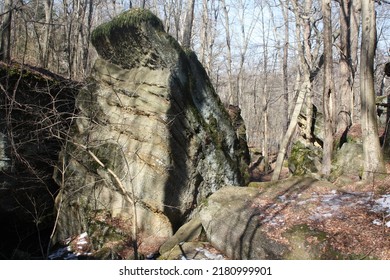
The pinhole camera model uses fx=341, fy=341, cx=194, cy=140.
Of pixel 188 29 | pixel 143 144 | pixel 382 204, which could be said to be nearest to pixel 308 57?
pixel 188 29

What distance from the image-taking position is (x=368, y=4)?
755 centimetres

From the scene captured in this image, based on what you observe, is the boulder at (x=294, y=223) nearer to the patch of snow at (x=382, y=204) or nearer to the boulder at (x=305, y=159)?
the patch of snow at (x=382, y=204)

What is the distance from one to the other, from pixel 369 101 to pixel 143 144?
542 cm

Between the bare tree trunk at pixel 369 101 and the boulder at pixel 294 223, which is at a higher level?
the bare tree trunk at pixel 369 101

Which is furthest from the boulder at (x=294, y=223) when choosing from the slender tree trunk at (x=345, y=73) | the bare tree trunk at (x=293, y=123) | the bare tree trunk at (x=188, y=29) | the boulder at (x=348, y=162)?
the bare tree trunk at (x=188, y=29)

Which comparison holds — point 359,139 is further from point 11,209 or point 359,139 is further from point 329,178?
point 11,209

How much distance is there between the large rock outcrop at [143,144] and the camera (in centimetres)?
854

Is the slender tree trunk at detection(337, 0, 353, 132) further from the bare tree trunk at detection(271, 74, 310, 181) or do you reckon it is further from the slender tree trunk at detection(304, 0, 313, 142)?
the bare tree trunk at detection(271, 74, 310, 181)

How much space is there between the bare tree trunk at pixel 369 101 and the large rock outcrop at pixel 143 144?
390cm

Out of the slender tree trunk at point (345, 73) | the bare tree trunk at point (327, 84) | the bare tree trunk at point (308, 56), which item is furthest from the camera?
the bare tree trunk at point (308, 56)

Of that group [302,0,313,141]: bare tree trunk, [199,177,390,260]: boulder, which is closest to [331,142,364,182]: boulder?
[199,177,390,260]: boulder

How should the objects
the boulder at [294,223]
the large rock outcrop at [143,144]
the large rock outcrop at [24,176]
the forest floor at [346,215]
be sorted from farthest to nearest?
1. the large rock outcrop at [24,176]
2. the large rock outcrop at [143,144]
3. the boulder at [294,223]
4. the forest floor at [346,215]

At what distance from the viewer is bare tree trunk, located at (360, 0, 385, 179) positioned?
734cm

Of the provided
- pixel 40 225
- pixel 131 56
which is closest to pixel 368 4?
pixel 131 56
